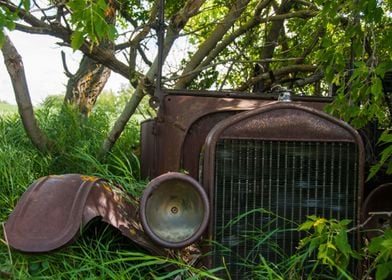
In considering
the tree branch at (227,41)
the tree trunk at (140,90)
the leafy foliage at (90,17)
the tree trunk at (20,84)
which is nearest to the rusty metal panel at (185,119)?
the leafy foliage at (90,17)

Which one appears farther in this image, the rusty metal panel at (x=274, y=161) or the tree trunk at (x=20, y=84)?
the tree trunk at (x=20, y=84)

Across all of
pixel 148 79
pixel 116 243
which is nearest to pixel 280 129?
pixel 116 243

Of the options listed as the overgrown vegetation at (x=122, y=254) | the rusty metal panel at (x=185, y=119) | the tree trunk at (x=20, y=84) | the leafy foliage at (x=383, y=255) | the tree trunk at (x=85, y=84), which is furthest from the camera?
the tree trunk at (x=85, y=84)

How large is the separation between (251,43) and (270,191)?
13.1 feet

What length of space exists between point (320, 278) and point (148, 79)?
2.20m

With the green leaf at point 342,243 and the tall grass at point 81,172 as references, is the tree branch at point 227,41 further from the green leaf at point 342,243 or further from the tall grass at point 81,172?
the green leaf at point 342,243

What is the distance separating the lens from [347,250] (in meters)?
2.01

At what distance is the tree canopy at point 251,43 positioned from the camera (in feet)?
8.23

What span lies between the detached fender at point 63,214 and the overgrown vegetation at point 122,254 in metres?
0.08

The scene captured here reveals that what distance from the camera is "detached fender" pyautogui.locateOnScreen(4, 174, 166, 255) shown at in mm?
2408

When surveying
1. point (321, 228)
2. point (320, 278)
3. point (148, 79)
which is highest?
point (148, 79)

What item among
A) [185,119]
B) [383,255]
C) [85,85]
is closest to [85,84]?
[85,85]

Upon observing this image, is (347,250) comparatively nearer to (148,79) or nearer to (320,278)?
(320,278)

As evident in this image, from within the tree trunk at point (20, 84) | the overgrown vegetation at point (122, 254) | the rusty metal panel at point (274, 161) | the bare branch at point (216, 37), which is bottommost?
the overgrown vegetation at point (122, 254)
